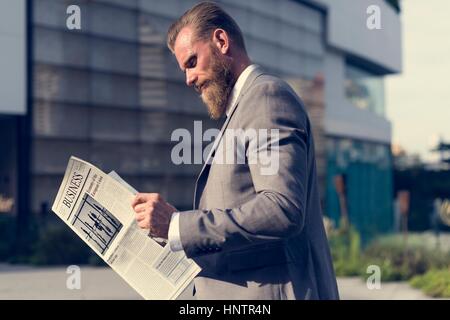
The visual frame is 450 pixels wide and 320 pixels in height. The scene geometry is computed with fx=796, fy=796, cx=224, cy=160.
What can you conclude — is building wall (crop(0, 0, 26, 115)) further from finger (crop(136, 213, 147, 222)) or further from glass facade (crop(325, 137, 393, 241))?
finger (crop(136, 213, 147, 222))

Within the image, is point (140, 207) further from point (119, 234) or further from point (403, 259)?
point (403, 259)

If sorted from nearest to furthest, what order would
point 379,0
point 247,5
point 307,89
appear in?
point 247,5 → point 307,89 → point 379,0

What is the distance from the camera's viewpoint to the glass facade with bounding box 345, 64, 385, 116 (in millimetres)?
27500

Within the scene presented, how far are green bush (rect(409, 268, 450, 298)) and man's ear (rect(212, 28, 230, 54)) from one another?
27.9ft

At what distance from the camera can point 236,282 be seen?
2.35 meters

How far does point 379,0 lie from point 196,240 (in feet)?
89.4

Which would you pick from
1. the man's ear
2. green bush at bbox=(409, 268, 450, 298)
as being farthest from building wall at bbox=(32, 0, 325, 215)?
the man's ear

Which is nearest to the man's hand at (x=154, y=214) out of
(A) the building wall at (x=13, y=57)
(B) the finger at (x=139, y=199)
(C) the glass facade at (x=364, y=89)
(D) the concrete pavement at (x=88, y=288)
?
(B) the finger at (x=139, y=199)

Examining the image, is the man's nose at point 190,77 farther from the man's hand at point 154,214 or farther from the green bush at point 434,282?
the green bush at point 434,282

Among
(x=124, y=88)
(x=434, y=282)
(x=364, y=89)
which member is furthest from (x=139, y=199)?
(x=364, y=89)

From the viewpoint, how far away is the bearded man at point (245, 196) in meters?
2.13

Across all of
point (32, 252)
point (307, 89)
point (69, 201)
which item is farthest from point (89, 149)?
point (69, 201)

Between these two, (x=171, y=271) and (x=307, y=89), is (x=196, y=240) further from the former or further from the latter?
(x=307, y=89)

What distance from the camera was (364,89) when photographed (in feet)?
97.7
